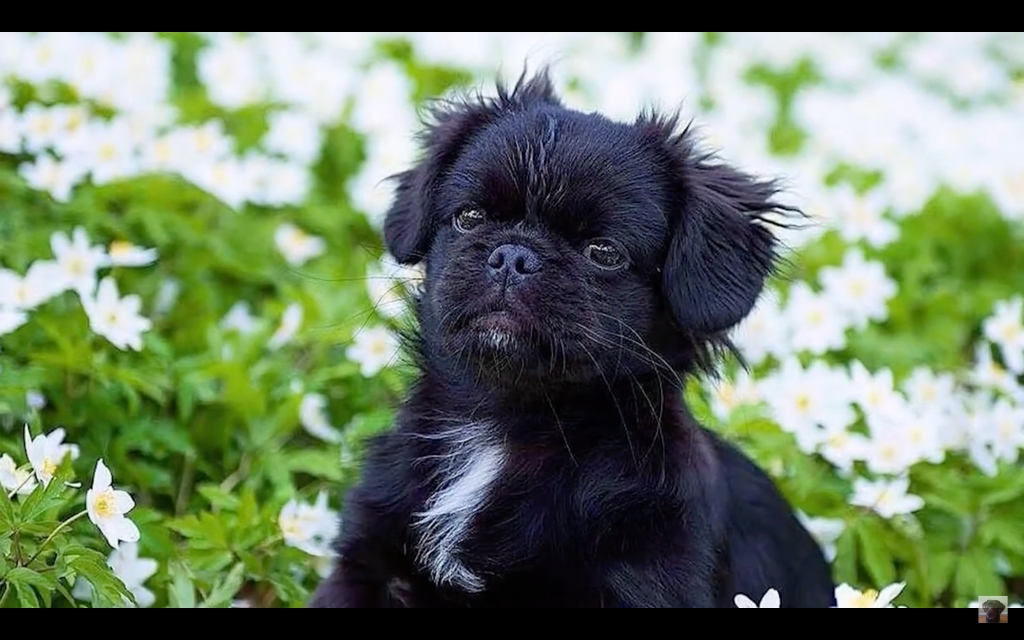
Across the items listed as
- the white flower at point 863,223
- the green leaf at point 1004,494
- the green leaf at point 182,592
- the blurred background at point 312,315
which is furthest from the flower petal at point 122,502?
the white flower at point 863,223

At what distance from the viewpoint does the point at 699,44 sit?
850 centimetres

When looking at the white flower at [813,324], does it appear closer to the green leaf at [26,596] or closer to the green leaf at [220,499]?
the green leaf at [220,499]

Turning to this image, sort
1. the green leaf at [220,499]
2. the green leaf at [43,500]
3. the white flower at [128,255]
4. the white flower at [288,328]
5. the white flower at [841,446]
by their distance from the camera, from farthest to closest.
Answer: the white flower at [288,328] < the white flower at [128,255] < the white flower at [841,446] < the green leaf at [220,499] < the green leaf at [43,500]

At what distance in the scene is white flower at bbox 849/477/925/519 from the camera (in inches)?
166

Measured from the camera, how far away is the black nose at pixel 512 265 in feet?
10.6

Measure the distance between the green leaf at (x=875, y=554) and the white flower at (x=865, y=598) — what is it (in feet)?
2.17

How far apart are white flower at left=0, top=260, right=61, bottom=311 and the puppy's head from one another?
1239 mm

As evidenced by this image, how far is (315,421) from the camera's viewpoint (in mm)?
4641

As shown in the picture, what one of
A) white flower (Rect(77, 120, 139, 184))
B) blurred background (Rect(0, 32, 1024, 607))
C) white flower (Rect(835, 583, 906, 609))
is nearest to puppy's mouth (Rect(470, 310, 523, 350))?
blurred background (Rect(0, 32, 1024, 607))

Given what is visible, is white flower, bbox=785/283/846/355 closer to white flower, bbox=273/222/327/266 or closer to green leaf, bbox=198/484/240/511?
white flower, bbox=273/222/327/266

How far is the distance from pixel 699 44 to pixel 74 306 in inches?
195

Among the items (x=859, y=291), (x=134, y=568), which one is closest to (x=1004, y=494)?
(x=859, y=291)
